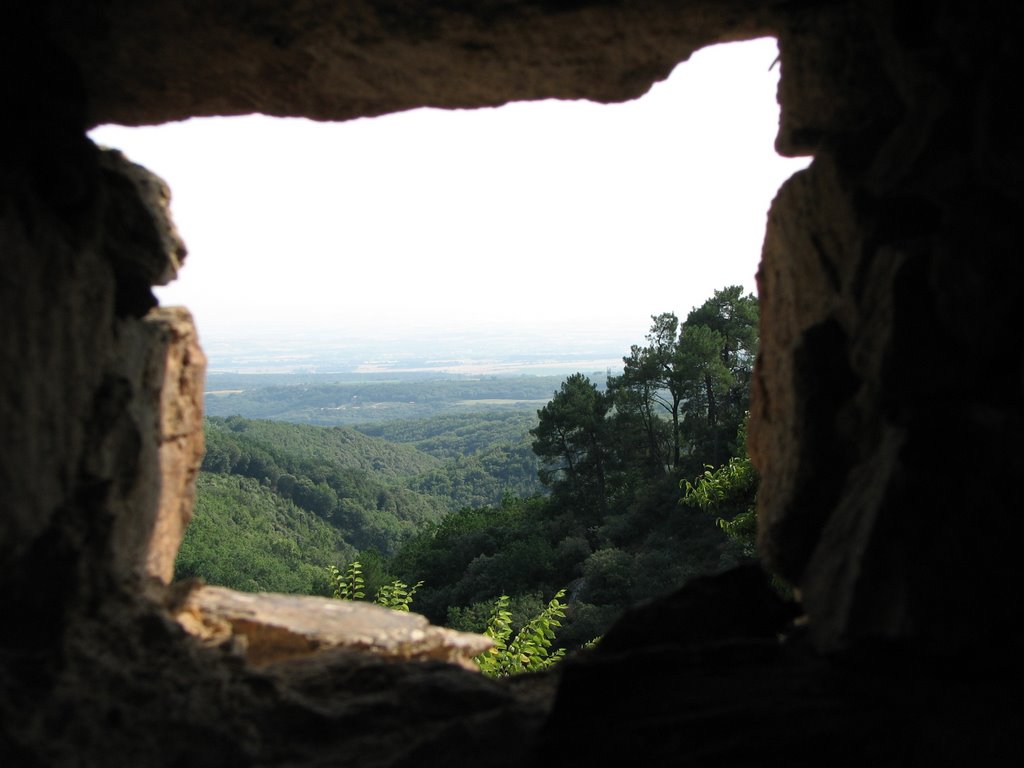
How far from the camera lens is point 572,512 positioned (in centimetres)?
3316

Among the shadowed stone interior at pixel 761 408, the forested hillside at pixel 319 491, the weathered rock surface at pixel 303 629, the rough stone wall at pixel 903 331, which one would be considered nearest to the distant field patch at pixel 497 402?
the forested hillside at pixel 319 491

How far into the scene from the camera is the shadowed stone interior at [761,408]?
2.68 metres

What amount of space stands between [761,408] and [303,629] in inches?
124

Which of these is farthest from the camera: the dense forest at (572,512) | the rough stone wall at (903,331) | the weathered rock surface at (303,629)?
the dense forest at (572,512)

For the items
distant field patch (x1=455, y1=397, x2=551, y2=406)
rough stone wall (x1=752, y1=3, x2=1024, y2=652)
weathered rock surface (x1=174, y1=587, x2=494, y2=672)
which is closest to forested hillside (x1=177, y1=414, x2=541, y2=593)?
distant field patch (x1=455, y1=397, x2=551, y2=406)

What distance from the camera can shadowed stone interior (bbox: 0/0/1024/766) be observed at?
8.80 ft

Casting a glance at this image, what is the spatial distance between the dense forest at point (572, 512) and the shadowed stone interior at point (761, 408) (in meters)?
6.15

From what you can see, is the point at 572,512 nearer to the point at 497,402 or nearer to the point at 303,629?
the point at 303,629

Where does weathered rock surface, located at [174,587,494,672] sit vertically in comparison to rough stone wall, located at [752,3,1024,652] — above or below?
below

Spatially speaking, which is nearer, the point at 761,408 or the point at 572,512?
the point at 761,408

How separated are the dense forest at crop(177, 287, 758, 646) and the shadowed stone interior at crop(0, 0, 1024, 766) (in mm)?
6147

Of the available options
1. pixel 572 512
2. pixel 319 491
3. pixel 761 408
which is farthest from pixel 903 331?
pixel 319 491

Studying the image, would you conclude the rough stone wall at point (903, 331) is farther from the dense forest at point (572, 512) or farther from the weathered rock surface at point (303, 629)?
the dense forest at point (572, 512)

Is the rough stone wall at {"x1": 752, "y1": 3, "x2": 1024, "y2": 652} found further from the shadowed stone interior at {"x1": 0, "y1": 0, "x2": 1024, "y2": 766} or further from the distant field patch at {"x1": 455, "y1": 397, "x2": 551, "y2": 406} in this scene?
the distant field patch at {"x1": 455, "y1": 397, "x2": 551, "y2": 406}
